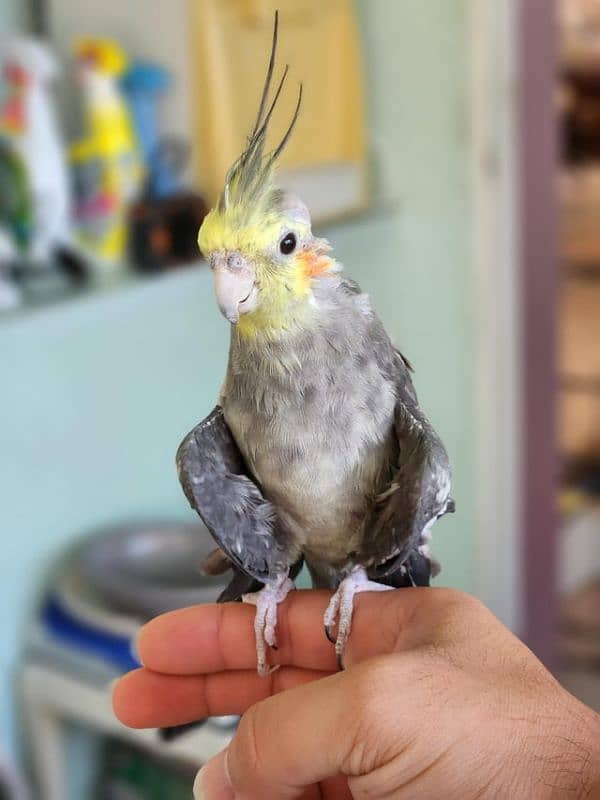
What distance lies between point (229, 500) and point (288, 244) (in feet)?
0.49

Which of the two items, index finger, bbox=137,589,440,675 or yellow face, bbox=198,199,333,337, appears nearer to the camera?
yellow face, bbox=198,199,333,337

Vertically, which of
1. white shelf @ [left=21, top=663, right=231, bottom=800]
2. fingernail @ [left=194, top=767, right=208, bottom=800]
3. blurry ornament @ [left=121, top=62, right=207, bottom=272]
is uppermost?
blurry ornament @ [left=121, top=62, right=207, bottom=272]

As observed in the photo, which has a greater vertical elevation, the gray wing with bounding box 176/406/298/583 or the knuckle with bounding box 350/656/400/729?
the gray wing with bounding box 176/406/298/583

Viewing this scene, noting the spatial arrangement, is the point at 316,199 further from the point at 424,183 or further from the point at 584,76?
the point at 584,76

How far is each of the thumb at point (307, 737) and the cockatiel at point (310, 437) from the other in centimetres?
6

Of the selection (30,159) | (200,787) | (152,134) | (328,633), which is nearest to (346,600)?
(328,633)

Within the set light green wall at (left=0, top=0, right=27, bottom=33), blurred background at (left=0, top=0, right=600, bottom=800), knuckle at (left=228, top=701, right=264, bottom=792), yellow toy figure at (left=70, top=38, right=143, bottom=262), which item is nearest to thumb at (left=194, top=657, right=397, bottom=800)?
knuckle at (left=228, top=701, right=264, bottom=792)

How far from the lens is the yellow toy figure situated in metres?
1.27

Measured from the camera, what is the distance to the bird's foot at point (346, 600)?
0.55 metres

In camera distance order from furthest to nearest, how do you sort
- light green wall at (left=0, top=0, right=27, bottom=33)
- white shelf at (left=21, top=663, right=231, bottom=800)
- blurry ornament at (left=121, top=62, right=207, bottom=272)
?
light green wall at (left=0, top=0, right=27, bottom=33)
blurry ornament at (left=121, top=62, right=207, bottom=272)
white shelf at (left=21, top=663, right=231, bottom=800)

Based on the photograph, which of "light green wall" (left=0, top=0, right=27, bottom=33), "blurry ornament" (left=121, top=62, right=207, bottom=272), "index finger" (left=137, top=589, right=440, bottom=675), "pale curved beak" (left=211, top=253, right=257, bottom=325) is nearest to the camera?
"pale curved beak" (left=211, top=253, right=257, bottom=325)

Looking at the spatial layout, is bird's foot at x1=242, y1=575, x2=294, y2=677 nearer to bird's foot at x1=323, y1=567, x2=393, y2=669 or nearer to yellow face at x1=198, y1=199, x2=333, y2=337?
bird's foot at x1=323, y1=567, x2=393, y2=669

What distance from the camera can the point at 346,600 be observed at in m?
0.55

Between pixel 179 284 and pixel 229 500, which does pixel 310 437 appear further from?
pixel 179 284
